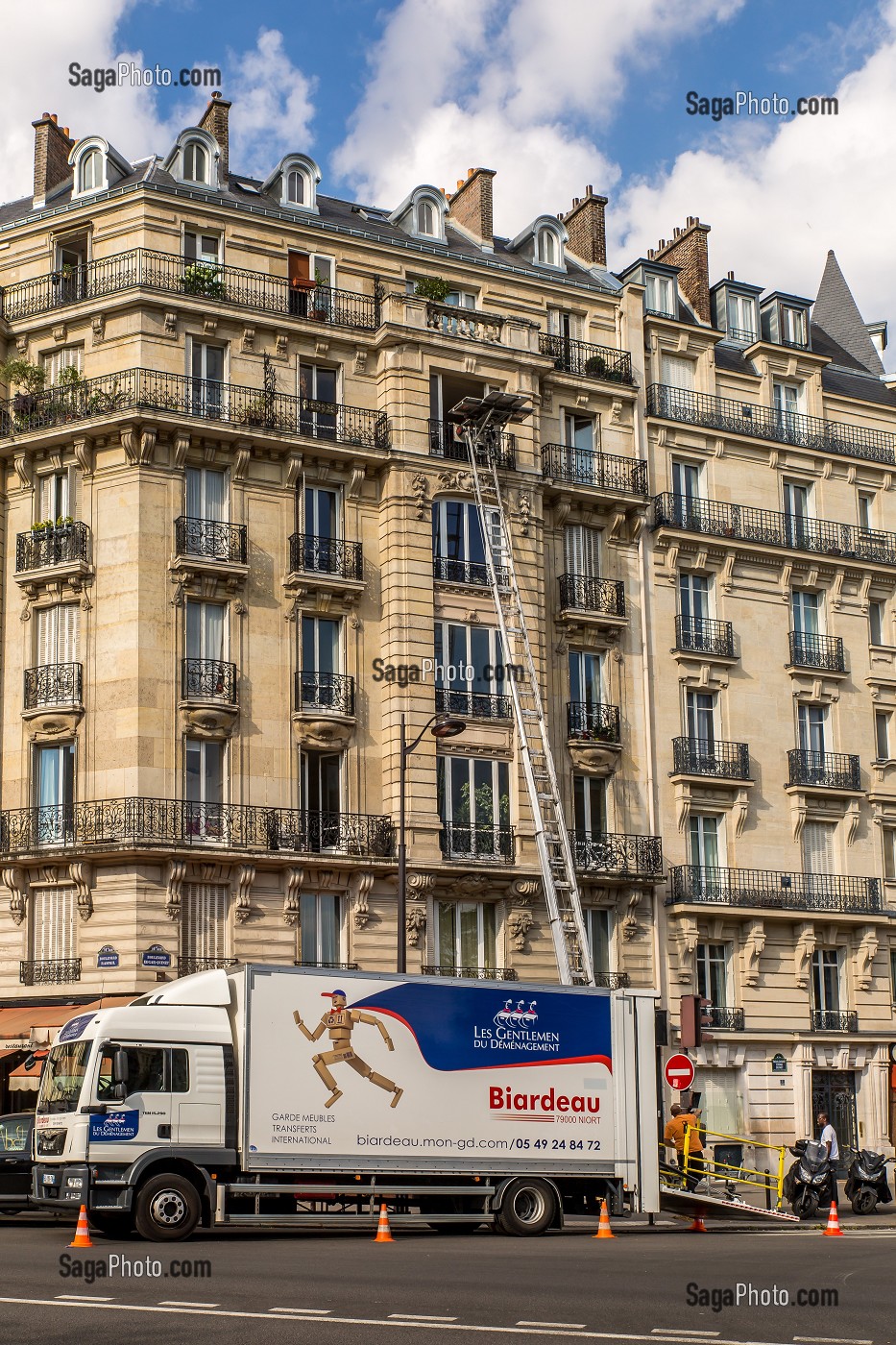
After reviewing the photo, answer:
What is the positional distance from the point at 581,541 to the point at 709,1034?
39.9ft

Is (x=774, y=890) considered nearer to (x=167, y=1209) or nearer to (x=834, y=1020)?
(x=834, y=1020)

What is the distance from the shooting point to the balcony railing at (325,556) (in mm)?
36688

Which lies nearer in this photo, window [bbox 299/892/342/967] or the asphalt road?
the asphalt road

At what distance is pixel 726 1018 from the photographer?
130 feet

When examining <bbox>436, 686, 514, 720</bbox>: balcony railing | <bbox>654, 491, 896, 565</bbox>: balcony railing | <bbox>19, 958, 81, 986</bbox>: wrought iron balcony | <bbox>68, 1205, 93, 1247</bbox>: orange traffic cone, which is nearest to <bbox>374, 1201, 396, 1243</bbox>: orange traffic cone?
<bbox>68, 1205, 93, 1247</bbox>: orange traffic cone

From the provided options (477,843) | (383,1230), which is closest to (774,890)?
(477,843)

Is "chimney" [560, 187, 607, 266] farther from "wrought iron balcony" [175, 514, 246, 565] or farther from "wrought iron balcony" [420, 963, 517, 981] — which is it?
"wrought iron balcony" [420, 963, 517, 981]

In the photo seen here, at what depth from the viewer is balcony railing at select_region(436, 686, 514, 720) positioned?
36969mm

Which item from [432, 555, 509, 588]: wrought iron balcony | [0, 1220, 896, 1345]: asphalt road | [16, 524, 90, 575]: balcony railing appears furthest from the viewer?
[432, 555, 509, 588]: wrought iron balcony

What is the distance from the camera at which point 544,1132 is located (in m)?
23.2

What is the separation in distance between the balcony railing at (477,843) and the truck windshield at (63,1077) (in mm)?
14490

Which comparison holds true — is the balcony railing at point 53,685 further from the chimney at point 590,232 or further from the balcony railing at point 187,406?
the chimney at point 590,232

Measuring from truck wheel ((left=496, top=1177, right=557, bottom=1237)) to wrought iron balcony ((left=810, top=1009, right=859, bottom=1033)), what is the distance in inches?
762

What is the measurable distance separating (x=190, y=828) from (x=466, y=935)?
21.5 ft
